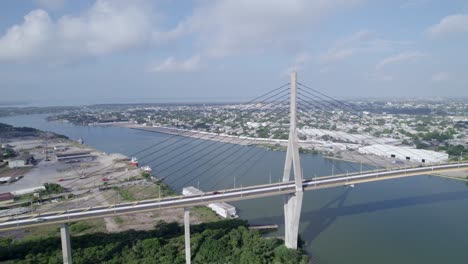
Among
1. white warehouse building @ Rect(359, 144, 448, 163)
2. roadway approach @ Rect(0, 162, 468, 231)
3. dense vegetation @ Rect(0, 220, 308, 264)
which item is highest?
roadway approach @ Rect(0, 162, 468, 231)

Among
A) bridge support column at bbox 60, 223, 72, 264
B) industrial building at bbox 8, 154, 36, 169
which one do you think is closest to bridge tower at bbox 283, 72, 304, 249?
bridge support column at bbox 60, 223, 72, 264

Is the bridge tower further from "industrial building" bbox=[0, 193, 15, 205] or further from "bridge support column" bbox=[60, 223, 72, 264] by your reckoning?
"industrial building" bbox=[0, 193, 15, 205]

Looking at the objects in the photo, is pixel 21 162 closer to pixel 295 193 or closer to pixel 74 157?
pixel 74 157

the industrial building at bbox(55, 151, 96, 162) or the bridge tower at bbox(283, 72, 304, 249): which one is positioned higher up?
the bridge tower at bbox(283, 72, 304, 249)

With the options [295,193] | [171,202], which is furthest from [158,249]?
[295,193]

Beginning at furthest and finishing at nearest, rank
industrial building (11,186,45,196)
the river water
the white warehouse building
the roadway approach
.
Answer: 1. the white warehouse building
2. industrial building (11,186,45,196)
3. the river water
4. the roadway approach

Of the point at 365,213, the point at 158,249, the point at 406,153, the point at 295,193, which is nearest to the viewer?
the point at 158,249
